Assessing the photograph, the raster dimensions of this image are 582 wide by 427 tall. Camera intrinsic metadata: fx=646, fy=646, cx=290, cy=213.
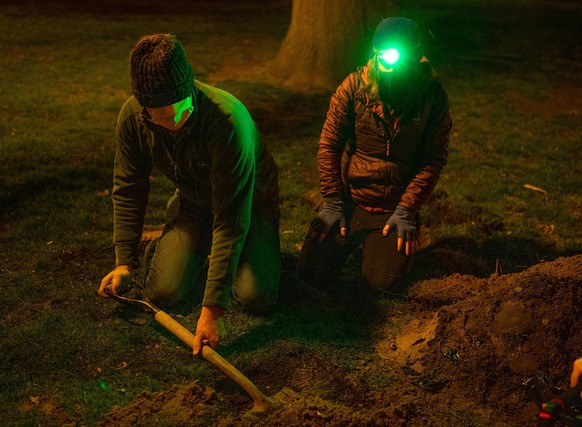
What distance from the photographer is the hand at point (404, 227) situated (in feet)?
14.1

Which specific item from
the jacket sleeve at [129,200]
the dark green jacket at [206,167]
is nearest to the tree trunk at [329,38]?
the dark green jacket at [206,167]

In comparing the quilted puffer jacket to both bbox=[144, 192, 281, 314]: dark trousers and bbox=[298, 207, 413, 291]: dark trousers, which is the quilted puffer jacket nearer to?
bbox=[298, 207, 413, 291]: dark trousers

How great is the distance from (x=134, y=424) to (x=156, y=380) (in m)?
0.46

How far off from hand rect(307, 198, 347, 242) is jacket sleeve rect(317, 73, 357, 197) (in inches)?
2.6

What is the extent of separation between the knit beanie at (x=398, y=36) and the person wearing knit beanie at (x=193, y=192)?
0.95m

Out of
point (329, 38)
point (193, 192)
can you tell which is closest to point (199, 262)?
point (193, 192)

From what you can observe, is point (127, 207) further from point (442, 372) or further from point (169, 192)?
point (169, 192)

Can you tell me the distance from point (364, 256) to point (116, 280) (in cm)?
175

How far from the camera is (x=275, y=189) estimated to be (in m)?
4.23

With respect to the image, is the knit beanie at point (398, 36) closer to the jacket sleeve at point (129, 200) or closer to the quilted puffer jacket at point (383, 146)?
the quilted puffer jacket at point (383, 146)

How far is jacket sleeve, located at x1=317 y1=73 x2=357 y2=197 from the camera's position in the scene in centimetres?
445

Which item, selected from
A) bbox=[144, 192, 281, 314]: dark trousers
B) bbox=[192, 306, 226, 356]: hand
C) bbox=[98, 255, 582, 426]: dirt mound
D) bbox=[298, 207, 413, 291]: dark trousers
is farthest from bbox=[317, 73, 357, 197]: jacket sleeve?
bbox=[192, 306, 226, 356]: hand

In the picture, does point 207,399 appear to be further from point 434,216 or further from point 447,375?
point 434,216

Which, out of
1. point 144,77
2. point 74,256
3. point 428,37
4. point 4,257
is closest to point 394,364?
point 144,77
